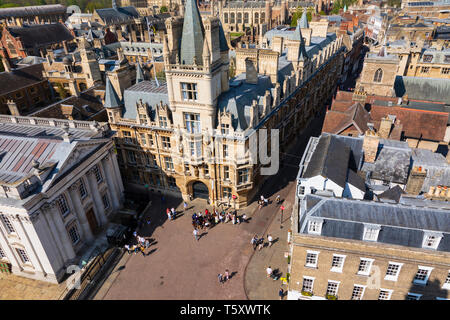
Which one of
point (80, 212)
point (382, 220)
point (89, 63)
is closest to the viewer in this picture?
point (382, 220)

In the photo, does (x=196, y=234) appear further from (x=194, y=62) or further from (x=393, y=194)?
(x=393, y=194)

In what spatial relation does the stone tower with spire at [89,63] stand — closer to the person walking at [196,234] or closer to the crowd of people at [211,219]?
the crowd of people at [211,219]

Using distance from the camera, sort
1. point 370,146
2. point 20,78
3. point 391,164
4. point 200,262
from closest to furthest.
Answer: point 391,164, point 370,146, point 200,262, point 20,78

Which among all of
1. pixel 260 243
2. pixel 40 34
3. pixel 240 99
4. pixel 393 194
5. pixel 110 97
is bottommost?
pixel 260 243

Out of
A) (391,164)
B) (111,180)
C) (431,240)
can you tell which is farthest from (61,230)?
(391,164)

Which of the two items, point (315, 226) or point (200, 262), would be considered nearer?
point (315, 226)


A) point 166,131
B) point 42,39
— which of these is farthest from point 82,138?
point 42,39

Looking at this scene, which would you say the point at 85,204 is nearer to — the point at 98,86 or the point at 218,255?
the point at 218,255
